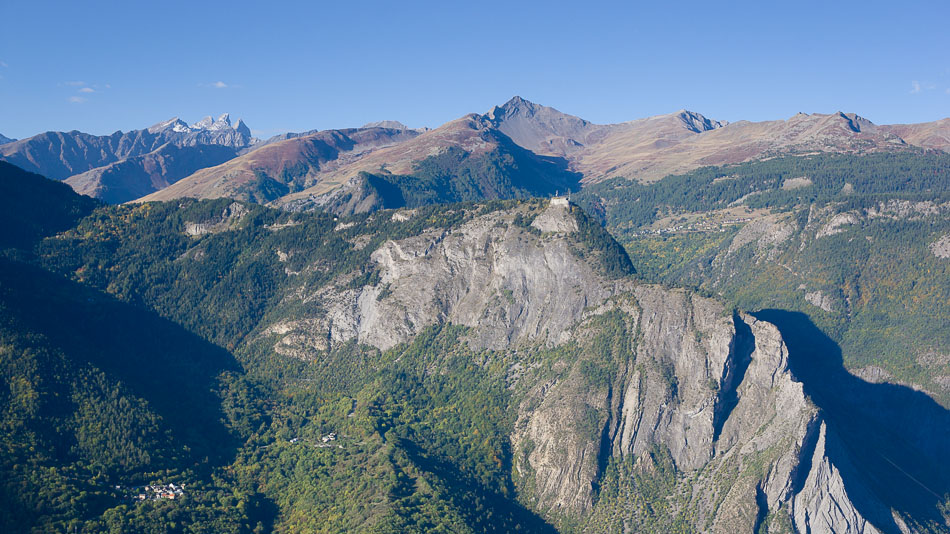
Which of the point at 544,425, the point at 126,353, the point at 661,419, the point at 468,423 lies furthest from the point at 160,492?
the point at 661,419

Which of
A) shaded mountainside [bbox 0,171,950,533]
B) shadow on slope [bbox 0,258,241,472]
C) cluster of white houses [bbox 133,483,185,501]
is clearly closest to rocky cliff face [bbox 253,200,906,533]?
shaded mountainside [bbox 0,171,950,533]

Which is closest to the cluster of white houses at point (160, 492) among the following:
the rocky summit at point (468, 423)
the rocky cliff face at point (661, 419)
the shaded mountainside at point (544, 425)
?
the rocky summit at point (468, 423)

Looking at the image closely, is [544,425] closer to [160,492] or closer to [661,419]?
[661,419]

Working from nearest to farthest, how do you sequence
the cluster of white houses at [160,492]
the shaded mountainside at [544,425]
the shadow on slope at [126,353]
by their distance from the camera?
the cluster of white houses at [160,492] < the shaded mountainside at [544,425] < the shadow on slope at [126,353]

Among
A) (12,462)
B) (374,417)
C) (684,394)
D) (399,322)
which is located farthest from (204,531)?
(684,394)

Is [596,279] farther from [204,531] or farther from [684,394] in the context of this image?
[204,531]

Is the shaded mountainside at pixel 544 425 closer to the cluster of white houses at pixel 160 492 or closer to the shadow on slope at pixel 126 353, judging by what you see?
the shadow on slope at pixel 126 353

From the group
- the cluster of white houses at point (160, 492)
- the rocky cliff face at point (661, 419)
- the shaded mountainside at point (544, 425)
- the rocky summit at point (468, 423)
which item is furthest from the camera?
the rocky cliff face at point (661, 419)
